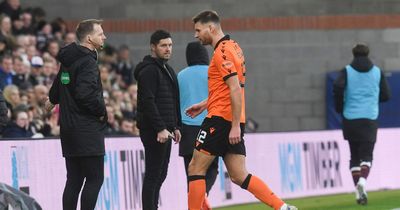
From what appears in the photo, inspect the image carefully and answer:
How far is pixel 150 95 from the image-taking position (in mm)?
12727

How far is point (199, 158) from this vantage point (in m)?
11.8

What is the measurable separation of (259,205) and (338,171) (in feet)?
10.8

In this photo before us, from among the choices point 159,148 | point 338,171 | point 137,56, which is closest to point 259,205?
point 338,171

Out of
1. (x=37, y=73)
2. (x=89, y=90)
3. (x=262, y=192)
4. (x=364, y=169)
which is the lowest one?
(x=364, y=169)

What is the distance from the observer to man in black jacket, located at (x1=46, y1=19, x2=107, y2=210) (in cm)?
1170

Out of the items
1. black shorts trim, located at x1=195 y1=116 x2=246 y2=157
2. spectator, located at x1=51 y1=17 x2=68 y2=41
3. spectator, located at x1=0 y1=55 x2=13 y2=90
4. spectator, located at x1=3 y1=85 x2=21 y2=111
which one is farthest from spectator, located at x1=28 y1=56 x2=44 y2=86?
black shorts trim, located at x1=195 y1=116 x2=246 y2=157

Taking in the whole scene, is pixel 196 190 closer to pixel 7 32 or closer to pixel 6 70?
pixel 6 70

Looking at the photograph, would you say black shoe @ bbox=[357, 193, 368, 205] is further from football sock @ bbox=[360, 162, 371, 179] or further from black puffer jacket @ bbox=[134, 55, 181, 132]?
black puffer jacket @ bbox=[134, 55, 181, 132]

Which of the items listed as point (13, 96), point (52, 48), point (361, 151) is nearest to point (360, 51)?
point (361, 151)

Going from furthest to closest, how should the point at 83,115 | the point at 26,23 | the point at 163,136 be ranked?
the point at 26,23, the point at 163,136, the point at 83,115

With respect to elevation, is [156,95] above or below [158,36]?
below

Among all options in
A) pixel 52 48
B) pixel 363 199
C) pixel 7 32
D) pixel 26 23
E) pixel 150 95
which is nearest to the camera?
pixel 150 95

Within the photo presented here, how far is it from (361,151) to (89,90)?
556cm

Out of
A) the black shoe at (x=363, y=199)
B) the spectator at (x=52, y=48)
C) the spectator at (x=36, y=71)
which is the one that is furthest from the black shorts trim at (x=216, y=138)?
the spectator at (x=52, y=48)
